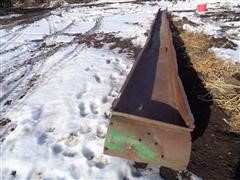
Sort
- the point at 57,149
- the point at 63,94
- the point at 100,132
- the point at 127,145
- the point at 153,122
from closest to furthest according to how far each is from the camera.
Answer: the point at 153,122, the point at 127,145, the point at 57,149, the point at 100,132, the point at 63,94

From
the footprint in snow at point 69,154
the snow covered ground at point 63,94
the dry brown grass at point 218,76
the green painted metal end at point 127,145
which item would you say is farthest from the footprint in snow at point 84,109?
the dry brown grass at point 218,76

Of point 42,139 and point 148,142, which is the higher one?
point 148,142

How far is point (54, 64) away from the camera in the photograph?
6840mm

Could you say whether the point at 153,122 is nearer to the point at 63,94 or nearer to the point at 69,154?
the point at 69,154

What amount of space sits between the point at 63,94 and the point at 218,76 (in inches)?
110

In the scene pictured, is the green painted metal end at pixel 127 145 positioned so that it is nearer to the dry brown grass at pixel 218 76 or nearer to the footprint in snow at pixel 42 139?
the footprint in snow at pixel 42 139

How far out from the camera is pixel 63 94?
531 centimetres

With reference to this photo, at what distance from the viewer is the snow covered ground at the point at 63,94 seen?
3.52 meters

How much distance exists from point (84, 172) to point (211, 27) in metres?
7.52

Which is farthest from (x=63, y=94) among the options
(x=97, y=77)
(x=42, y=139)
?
(x=42, y=139)

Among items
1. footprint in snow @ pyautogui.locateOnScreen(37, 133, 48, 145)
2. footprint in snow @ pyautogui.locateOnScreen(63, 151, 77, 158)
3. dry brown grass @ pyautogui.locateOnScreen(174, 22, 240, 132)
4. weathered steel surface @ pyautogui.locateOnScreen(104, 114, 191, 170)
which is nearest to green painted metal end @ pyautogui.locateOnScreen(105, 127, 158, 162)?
weathered steel surface @ pyautogui.locateOnScreen(104, 114, 191, 170)

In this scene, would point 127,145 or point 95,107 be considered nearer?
point 127,145

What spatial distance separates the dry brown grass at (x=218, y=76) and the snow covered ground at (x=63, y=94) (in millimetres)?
1369

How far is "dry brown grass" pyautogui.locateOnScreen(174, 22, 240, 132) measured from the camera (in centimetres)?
467
